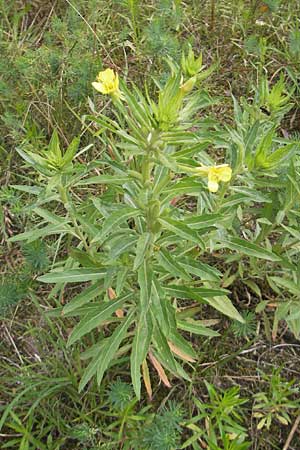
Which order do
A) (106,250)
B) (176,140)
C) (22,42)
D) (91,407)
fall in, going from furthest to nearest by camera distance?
1. (22,42)
2. (91,407)
3. (106,250)
4. (176,140)

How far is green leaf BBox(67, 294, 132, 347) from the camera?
1980mm

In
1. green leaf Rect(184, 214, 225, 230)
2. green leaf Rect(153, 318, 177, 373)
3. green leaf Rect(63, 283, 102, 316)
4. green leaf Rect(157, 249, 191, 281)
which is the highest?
green leaf Rect(184, 214, 225, 230)

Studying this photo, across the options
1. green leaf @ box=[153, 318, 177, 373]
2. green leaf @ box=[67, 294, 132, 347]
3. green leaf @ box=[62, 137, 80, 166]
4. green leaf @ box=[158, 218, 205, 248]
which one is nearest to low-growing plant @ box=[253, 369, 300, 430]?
green leaf @ box=[153, 318, 177, 373]

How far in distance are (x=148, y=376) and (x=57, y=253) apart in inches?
27.7

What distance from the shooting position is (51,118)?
2926mm

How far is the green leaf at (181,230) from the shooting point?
1.75 metres

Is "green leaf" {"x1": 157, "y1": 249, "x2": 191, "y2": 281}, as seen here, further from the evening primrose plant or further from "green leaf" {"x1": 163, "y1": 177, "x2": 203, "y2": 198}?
"green leaf" {"x1": 163, "y1": 177, "x2": 203, "y2": 198}

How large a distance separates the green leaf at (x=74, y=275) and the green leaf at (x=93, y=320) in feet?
0.34

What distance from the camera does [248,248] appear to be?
2074 mm

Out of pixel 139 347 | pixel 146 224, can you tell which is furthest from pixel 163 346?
pixel 146 224

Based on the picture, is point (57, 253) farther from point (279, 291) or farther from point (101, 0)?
point (101, 0)

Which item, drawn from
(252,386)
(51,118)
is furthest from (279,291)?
(51,118)

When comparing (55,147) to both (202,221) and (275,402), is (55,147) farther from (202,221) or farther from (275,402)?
(275,402)

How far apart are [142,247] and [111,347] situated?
1.42 ft
